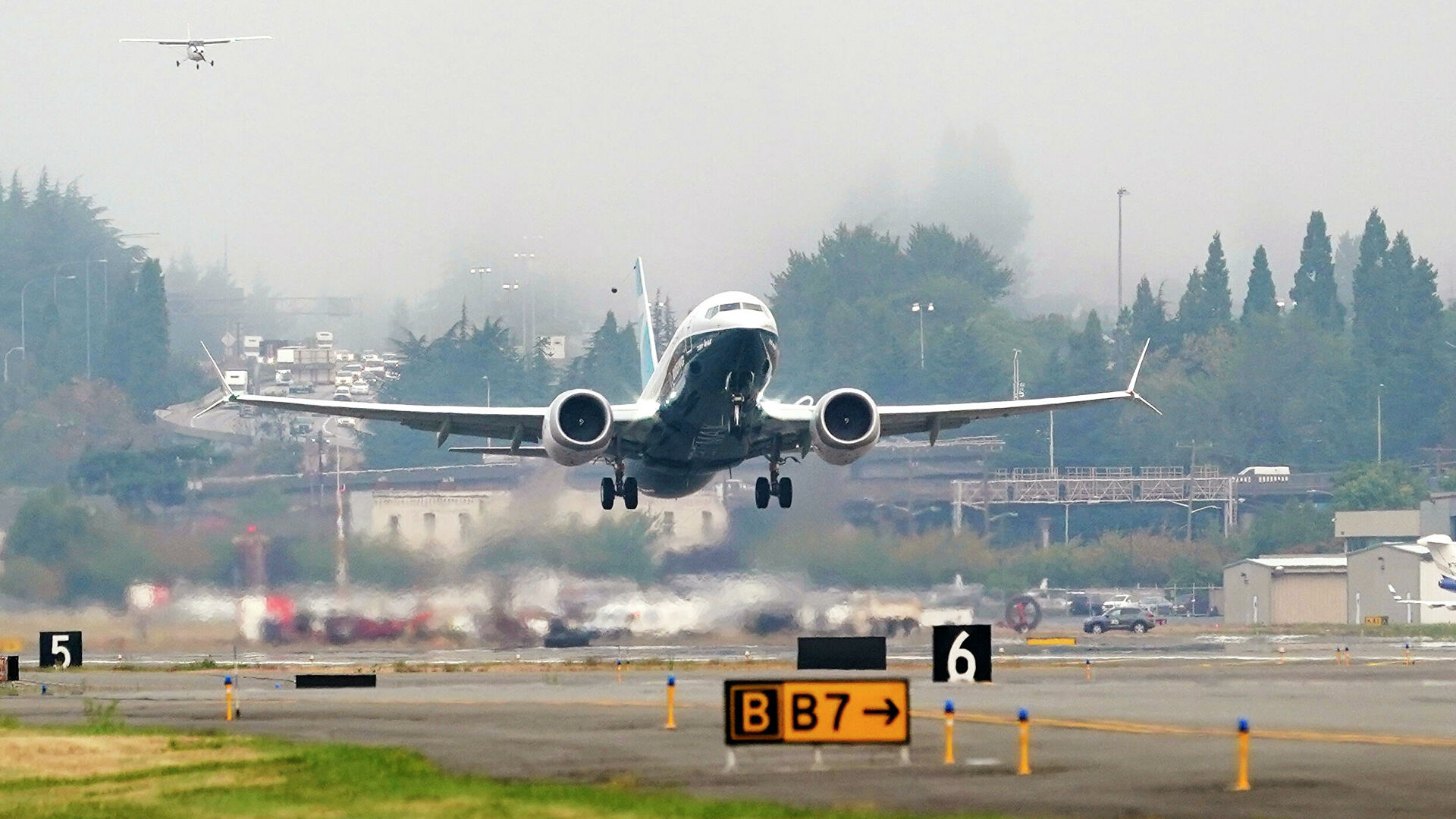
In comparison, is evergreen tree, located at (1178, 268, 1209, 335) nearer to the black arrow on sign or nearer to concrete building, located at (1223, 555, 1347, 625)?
concrete building, located at (1223, 555, 1347, 625)

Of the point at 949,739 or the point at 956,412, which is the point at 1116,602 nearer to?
the point at 956,412

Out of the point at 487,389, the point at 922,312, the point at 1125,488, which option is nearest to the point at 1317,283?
the point at 922,312

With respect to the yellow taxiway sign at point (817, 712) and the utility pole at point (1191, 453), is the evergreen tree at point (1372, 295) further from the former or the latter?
the yellow taxiway sign at point (817, 712)

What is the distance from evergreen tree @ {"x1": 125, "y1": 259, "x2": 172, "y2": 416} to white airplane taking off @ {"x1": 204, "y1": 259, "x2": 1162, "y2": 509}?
10500 centimetres

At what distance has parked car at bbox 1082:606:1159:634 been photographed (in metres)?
92.6

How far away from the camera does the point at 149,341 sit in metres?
165

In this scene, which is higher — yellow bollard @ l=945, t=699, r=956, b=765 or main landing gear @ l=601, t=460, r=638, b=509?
main landing gear @ l=601, t=460, r=638, b=509

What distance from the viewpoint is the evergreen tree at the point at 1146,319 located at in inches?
7249

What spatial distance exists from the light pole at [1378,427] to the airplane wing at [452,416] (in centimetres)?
11473

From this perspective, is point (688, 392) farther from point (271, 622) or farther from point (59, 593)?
point (59, 593)

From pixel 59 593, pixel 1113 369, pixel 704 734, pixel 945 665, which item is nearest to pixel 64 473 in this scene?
pixel 59 593

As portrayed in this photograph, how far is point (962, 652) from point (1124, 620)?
5257 cm

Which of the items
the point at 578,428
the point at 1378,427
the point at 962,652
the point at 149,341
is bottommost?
the point at 962,652

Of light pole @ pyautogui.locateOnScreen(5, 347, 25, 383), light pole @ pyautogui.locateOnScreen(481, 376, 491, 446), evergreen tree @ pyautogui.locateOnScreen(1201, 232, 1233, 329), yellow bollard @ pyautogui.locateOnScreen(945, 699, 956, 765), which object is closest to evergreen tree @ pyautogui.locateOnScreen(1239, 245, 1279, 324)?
evergreen tree @ pyautogui.locateOnScreen(1201, 232, 1233, 329)
